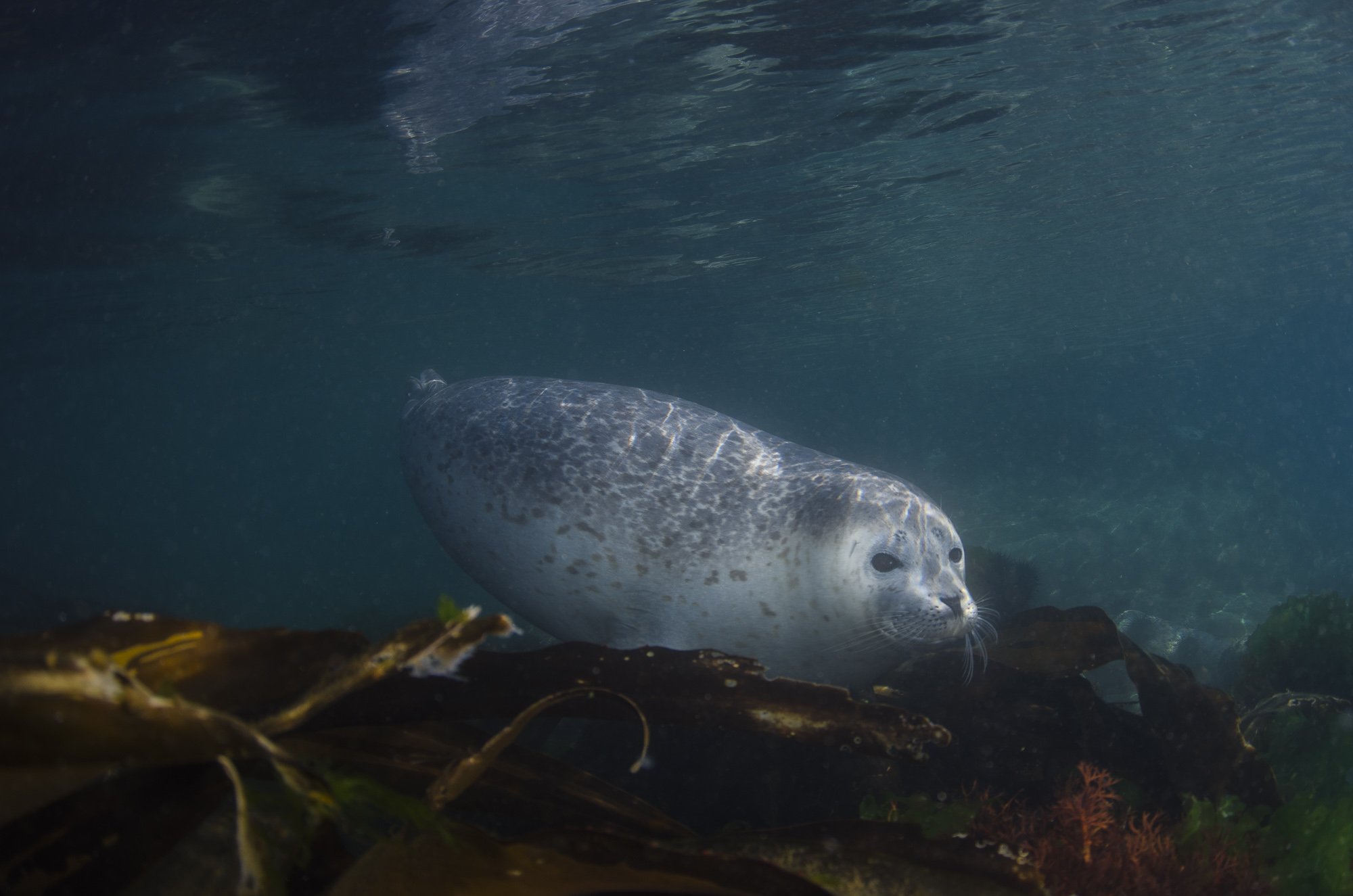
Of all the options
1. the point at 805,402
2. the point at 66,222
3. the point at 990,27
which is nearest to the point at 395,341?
the point at 66,222

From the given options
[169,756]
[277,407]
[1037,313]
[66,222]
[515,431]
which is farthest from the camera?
[277,407]

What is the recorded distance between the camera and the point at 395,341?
35438mm

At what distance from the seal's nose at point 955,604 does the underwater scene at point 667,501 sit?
14 millimetres

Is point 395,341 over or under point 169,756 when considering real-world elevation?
under

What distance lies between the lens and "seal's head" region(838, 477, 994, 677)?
3320mm

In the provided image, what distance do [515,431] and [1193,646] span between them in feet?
35.2

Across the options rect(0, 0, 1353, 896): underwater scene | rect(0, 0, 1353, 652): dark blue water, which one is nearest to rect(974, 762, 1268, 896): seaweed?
rect(0, 0, 1353, 896): underwater scene

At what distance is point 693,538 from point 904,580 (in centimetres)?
108

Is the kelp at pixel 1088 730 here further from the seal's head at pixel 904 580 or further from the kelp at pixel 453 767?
the seal's head at pixel 904 580

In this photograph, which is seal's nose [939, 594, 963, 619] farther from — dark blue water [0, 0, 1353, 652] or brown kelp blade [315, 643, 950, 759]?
dark blue water [0, 0, 1353, 652]

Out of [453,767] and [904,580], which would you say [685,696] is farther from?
[904,580]

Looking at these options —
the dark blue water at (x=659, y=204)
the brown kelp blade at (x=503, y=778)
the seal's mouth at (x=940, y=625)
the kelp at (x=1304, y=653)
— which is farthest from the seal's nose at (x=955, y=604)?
the dark blue water at (x=659, y=204)

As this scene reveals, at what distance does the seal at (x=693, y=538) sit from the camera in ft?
11.4

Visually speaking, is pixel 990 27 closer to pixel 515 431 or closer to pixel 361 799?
pixel 515 431
